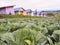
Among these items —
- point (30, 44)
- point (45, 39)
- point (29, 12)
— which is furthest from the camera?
point (29, 12)

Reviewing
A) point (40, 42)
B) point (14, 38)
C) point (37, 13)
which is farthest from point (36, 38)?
point (37, 13)

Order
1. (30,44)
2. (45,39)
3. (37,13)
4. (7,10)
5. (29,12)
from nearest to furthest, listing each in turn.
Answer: (30,44) → (45,39) → (7,10) → (29,12) → (37,13)

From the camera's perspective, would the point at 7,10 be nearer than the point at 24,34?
No

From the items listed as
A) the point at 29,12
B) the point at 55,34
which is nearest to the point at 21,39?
the point at 55,34

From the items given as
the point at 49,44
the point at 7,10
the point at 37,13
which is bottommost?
the point at 37,13

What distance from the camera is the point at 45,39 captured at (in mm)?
3014

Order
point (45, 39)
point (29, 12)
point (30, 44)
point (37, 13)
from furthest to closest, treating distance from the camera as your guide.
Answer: point (37, 13)
point (29, 12)
point (45, 39)
point (30, 44)

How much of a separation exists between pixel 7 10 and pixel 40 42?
56.1 meters

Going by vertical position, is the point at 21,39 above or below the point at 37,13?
above

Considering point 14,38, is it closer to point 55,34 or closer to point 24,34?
point 24,34

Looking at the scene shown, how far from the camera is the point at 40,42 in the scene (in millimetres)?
2906

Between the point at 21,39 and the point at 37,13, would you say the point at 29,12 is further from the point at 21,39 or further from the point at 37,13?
the point at 21,39

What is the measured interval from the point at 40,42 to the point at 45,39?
135mm

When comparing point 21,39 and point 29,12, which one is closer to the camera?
point 21,39
